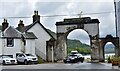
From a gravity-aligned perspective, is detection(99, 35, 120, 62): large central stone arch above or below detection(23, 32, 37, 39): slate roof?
below

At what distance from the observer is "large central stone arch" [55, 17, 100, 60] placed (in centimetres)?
4200

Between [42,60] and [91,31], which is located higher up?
[91,31]

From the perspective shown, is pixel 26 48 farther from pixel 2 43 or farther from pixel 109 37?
pixel 109 37

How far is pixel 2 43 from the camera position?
42.8 meters

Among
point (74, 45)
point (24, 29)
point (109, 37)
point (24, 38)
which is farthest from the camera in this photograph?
point (74, 45)

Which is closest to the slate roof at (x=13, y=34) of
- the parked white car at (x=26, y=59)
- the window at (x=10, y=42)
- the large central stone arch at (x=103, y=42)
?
the window at (x=10, y=42)

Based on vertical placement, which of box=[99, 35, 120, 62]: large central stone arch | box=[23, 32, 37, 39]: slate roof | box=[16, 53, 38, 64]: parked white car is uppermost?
box=[23, 32, 37, 39]: slate roof

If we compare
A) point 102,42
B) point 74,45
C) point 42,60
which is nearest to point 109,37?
point 102,42

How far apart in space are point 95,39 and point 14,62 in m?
12.2

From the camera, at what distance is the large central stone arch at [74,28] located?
4200 cm

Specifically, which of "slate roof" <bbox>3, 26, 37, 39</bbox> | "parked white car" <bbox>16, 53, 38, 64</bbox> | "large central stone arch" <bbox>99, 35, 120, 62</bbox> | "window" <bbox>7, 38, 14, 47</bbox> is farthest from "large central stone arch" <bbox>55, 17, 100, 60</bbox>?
"window" <bbox>7, 38, 14, 47</bbox>

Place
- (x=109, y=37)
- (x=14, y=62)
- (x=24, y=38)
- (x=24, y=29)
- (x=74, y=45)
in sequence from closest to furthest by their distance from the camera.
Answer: (x=14, y=62), (x=109, y=37), (x=24, y=38), (x=24, y=29), (x=74, y=45)

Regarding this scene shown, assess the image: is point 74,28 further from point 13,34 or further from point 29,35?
point 13,34

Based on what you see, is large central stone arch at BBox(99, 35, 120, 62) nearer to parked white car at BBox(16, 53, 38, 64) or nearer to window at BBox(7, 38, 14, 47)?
parked white car at BBox(16, 53, 38, 64)
